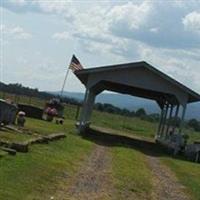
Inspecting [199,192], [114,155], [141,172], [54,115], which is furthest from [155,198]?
[54,115]

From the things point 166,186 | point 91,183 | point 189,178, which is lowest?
point 91,183

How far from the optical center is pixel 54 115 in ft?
142

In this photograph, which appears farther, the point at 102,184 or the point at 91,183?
the point at 102,184

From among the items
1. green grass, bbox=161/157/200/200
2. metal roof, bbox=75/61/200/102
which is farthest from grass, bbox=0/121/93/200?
metal roof, bbox=75/61/200/102

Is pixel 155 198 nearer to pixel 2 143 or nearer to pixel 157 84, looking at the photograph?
pixel 2 143

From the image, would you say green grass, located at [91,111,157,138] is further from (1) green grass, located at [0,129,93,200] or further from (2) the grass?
(1) green grass, located at [0,129,93,200]

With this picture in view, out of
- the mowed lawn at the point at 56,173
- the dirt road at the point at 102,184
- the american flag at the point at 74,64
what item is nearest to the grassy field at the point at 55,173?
the mowed lawn at the point at 56,173

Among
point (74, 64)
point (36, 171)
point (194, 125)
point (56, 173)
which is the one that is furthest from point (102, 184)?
point (194, 125)

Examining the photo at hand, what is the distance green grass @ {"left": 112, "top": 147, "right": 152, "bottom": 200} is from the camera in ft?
47.1

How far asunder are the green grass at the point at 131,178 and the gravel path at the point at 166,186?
19cm

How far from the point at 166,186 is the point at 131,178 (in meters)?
0.88

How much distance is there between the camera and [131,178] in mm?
16797

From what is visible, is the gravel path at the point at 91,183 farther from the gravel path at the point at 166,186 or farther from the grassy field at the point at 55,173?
the gravel path at the point at 166,186

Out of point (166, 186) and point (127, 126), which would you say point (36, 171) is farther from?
point (127, 126)
